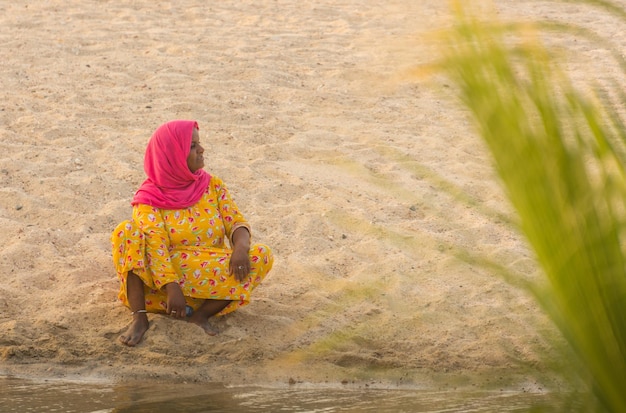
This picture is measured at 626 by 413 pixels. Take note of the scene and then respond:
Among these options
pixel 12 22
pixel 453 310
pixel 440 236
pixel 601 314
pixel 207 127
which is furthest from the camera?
pixel 12 22

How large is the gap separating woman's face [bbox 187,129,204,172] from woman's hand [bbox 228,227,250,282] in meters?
0.40

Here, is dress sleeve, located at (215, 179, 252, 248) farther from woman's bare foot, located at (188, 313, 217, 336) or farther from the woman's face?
woman's bare foot, located at (188, 313, 217, 336)

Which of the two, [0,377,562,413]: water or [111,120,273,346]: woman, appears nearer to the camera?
[0,377,562,413]: water

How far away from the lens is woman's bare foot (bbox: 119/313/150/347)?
4754 millimetres

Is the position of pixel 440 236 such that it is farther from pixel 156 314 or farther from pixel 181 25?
pixel 181 25

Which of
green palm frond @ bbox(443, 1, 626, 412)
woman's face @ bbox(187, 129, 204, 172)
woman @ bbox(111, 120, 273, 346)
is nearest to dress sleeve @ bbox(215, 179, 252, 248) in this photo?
woman @ bbox(111, 120, 273, 346)

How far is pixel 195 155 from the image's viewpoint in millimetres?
4715

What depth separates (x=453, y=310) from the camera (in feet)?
17.4

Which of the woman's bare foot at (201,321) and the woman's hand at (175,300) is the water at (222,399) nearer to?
A: the woman's hand at (175,300)

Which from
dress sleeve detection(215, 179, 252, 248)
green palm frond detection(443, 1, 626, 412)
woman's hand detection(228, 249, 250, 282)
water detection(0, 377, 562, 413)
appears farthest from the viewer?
dress sleeve detection(215, 179, 252, 248)

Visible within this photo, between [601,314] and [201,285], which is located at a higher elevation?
[601,314]

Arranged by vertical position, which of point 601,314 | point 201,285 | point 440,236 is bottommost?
point 440,236

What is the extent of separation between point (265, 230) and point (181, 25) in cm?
491

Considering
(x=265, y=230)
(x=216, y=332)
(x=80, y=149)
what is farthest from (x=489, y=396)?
(x=80, y=149)
